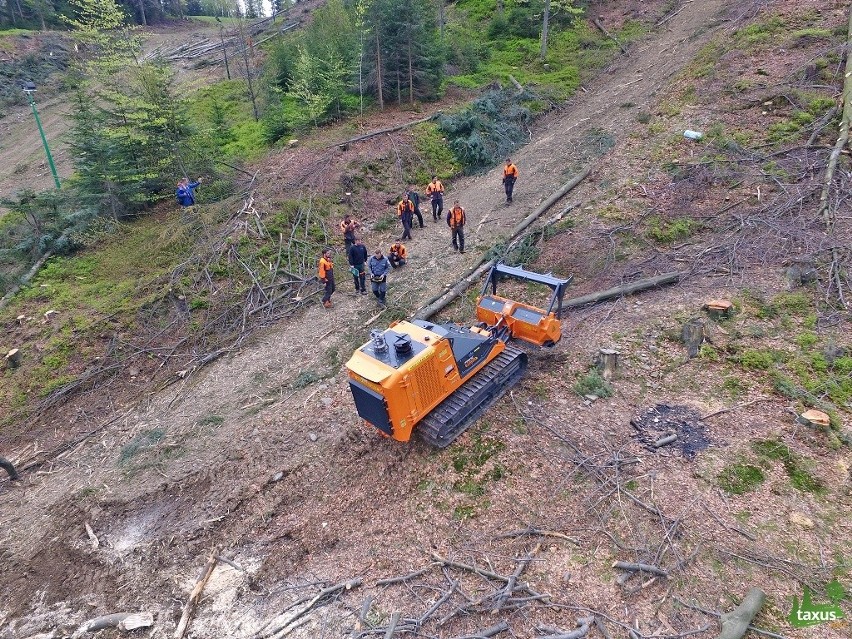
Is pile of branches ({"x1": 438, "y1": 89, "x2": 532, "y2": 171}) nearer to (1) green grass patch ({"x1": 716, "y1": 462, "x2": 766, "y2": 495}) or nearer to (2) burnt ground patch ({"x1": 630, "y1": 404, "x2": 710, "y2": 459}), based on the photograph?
(2) burnt ground patch ({"x1": 630, "y1": 404, "x2": 710, "y2": 459})

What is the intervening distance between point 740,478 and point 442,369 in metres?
4.37

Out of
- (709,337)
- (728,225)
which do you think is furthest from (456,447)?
(728,225)

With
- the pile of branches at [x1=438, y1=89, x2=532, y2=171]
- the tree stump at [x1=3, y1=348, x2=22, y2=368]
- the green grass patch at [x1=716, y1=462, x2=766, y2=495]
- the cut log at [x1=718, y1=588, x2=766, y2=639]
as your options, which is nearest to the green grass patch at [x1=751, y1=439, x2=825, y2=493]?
the green grass patch at [x1=716, y1=462, x2=766, y2=495]

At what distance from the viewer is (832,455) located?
7.00m

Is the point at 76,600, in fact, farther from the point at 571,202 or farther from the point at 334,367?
the point at 571,202

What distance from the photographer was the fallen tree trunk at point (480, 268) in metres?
12.1

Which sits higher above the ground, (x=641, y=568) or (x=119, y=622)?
(x=641, y=568)

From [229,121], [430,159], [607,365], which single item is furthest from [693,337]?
[229,121]

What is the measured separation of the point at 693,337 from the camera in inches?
358

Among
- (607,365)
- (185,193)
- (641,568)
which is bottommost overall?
(641,568)

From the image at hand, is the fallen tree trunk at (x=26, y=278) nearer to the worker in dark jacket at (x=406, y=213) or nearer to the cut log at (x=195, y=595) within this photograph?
the worker in dark jacket at (x=406, y=213)

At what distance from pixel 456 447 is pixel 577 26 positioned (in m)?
27.0

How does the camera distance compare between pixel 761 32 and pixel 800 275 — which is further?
pixel 761 32

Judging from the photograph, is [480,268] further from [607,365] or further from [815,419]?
[815,419]
